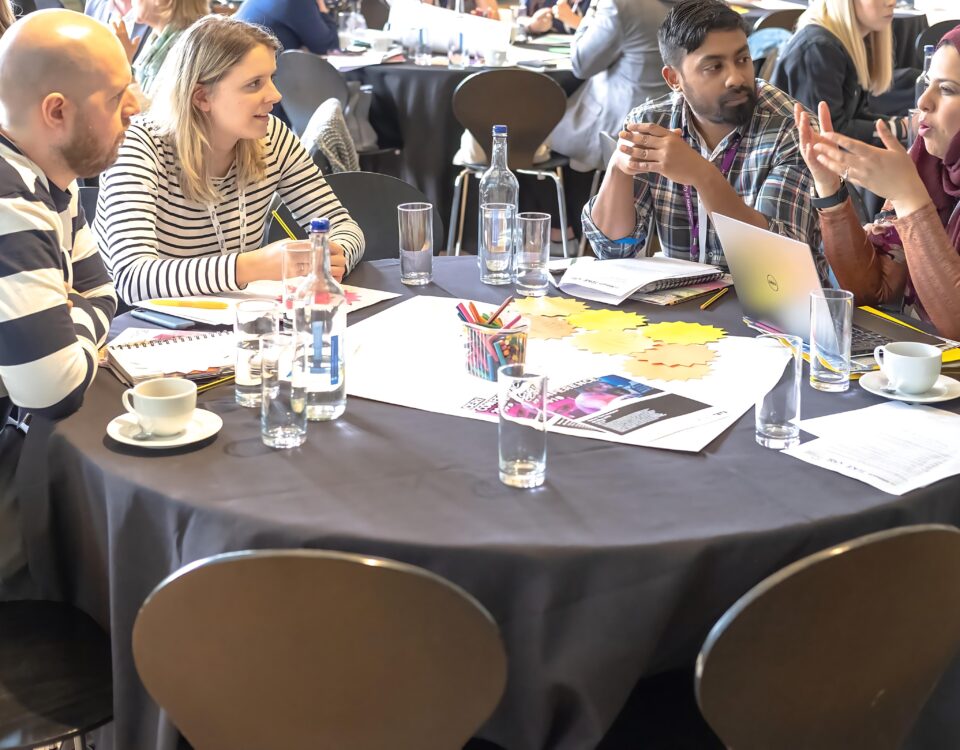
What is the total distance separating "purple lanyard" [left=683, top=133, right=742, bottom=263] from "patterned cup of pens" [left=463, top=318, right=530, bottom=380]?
1.02 meters

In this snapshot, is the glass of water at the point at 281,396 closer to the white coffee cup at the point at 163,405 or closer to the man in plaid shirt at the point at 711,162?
the white coffee cup at the point at 163,405

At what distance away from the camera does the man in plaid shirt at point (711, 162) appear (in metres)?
2.50

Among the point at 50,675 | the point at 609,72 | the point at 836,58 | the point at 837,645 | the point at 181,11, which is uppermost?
the point at 181,11

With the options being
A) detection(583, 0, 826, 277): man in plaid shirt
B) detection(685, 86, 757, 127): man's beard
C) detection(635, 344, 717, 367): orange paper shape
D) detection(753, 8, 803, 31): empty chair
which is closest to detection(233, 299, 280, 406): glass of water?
detection(635, 344, 717, 367): orange paper shape

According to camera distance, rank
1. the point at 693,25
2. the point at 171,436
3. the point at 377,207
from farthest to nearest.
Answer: the point at 377,207, the point at 693,25, the point at 171,436

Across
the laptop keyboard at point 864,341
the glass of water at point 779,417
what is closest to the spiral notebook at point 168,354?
the glass of water at point 779,417

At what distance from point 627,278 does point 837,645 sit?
1195 mm

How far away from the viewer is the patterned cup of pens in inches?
65.3

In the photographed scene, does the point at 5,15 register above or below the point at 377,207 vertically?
above

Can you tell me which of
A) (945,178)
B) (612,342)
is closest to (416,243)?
(612,342)

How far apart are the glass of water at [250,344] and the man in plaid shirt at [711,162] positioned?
1.09 m

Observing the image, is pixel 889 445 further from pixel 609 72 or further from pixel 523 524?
pixel 609 72

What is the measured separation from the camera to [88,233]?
1945 millimetres

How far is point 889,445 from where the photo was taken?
1.44 meters
